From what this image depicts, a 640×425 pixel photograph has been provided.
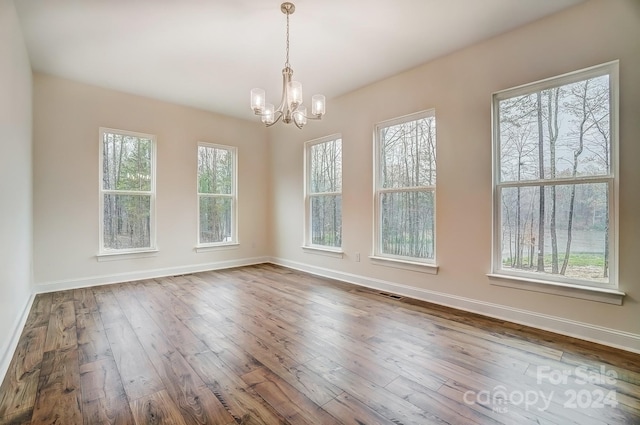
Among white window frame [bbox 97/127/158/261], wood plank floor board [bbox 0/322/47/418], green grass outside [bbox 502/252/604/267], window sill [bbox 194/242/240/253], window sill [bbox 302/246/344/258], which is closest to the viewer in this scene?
wood plank floor board [bbox 0/322/47/418]

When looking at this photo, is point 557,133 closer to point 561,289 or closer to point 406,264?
point 561,289

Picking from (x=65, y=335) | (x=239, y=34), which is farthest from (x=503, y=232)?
(x=65, y=335)

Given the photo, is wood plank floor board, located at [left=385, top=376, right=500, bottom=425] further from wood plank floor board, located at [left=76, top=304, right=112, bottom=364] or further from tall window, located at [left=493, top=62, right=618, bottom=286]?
wood plank floor board, located at [left=76, top=304, right=112, bottom=364]

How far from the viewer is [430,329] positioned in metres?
2.73

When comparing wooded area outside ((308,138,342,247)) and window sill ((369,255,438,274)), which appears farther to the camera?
wooded area outside ((308,138,342,247))

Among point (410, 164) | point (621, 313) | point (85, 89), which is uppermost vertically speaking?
point (85, 89)

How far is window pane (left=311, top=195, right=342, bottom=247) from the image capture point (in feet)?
15.6

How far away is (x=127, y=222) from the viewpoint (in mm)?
4547

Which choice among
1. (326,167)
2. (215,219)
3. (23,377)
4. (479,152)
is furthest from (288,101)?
(215,219)

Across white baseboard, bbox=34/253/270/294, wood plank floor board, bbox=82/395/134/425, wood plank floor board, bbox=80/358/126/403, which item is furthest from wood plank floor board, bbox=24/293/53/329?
wood plank floor board, bbox=82/395/134/425

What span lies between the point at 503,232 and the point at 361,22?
8.16 ft

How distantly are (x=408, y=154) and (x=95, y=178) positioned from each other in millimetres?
4373

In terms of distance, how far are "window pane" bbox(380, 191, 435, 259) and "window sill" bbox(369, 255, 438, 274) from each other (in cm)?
11

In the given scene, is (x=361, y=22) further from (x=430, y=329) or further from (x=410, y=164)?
(x=430, y=329)
